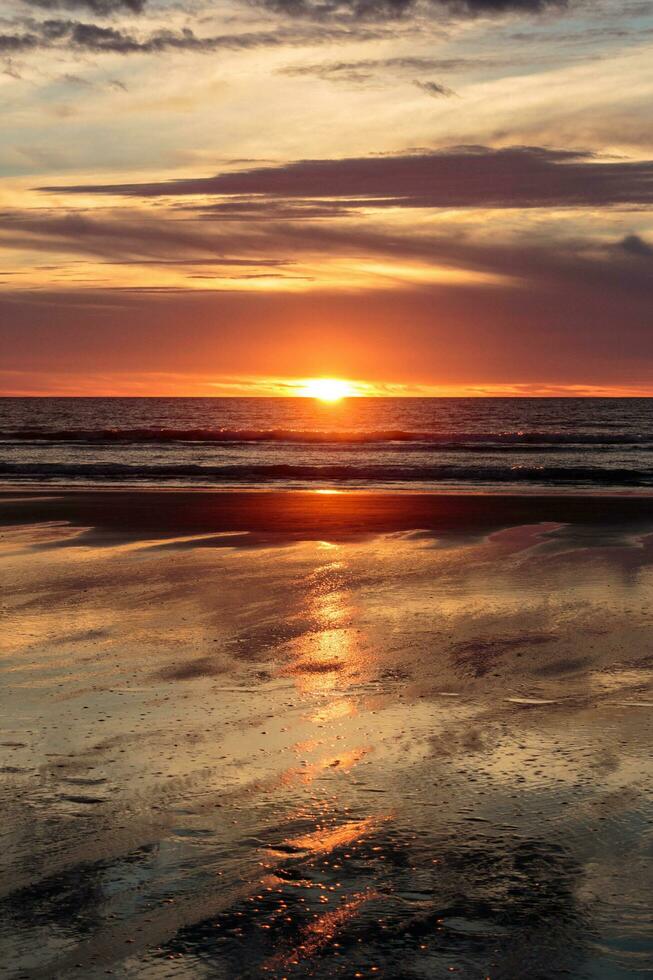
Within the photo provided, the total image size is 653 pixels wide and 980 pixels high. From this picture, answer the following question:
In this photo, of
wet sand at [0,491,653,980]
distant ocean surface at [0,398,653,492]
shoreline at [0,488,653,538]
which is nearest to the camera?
wet sand at [0,491,653,980]

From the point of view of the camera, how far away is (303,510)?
21.5 metres

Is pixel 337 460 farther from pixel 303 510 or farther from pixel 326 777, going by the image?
pixel 326 777

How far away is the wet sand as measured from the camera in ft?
12.4

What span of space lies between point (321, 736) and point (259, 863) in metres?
1.77

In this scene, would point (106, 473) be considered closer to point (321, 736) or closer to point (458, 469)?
point (458, 469)

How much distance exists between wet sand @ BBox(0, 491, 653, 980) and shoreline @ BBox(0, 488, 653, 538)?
235 inches

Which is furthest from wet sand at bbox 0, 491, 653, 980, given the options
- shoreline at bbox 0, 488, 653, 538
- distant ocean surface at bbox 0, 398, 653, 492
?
distant ocean surface at bbox 0, 398, 653, 492

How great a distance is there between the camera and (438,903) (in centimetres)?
404

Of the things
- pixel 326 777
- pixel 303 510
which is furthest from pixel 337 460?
pixel 326 777

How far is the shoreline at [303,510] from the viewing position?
18188 mm

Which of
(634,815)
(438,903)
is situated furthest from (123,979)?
(634,815)

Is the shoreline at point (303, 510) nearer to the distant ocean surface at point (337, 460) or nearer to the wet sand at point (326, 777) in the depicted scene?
the distant ocean surface at point (337, 460)

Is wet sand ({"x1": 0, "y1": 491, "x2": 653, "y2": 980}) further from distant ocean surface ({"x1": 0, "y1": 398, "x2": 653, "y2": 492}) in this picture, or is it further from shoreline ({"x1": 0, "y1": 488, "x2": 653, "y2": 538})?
distant ocean surface ({"x1": 0, "y1": 398, "x2": 653, "y2": 492})

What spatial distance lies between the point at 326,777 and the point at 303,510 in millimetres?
16203
